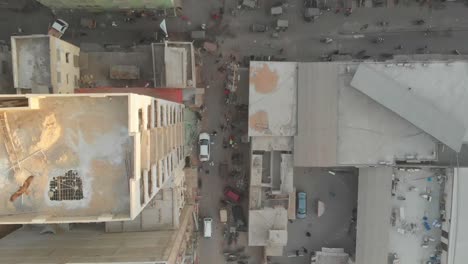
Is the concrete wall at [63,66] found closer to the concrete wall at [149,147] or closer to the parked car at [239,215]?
the concrete wall at [149,147]

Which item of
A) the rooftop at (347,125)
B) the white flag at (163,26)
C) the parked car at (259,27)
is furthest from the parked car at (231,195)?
the white flag at (163,26)

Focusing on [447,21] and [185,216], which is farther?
[447,21]

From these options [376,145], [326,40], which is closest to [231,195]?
[376,145]

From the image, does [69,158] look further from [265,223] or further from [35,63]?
[265,223]

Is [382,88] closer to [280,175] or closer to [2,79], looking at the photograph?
[280,175]

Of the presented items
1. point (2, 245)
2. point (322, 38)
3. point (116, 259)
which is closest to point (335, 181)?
point (322, 38)

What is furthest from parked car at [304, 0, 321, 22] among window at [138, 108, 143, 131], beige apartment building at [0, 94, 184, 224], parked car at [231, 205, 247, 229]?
window at [138, 108, 143, 131]
